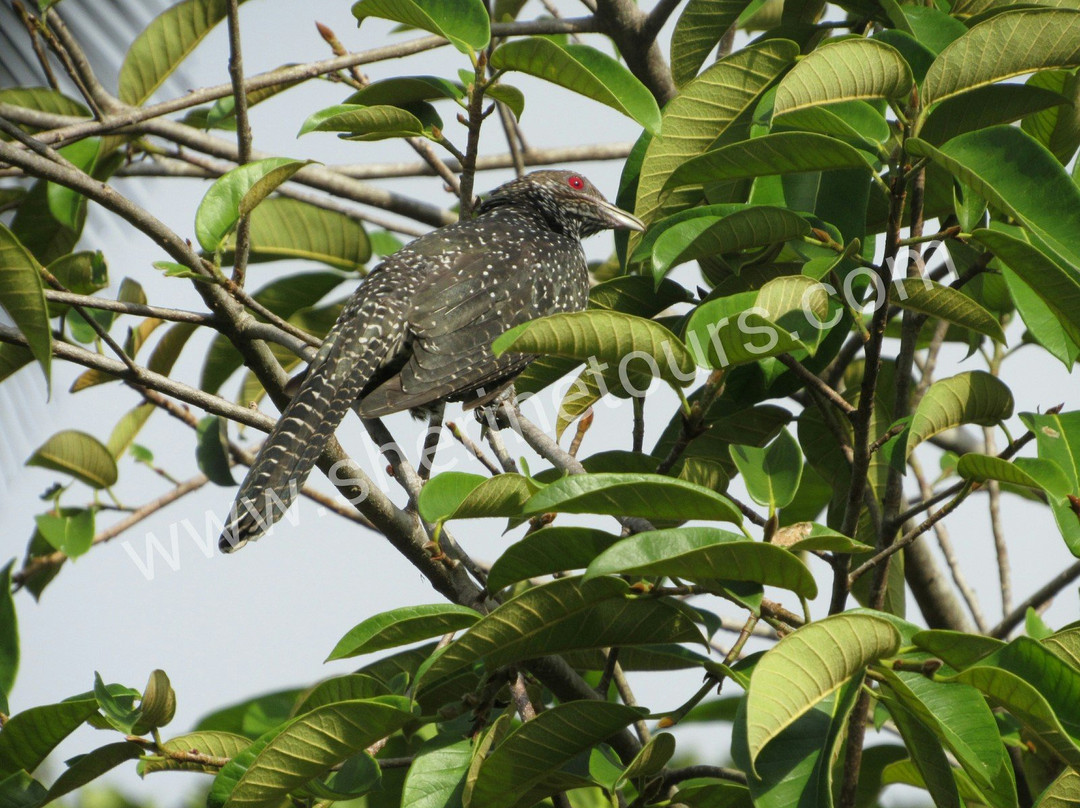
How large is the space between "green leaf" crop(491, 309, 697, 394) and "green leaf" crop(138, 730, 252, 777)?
51.9 inches

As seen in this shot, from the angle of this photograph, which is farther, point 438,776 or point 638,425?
point 638,425

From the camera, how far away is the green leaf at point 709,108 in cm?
334

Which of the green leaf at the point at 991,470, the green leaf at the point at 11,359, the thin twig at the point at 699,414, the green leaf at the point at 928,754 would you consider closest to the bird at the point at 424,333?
the green leaf at the point at 11,359

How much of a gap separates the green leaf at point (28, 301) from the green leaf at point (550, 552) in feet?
3.61

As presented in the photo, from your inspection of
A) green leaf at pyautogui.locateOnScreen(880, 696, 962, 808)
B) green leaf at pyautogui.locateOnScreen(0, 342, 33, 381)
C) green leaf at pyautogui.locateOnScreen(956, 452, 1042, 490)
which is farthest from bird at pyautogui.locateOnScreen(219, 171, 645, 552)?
green leaf at pyautogui.locateOnScreen(880, 696, 962, 808)

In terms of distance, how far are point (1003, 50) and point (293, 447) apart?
2366 millimetres

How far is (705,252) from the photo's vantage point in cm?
288

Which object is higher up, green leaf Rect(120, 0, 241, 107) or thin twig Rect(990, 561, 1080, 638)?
green leaf Rect(120, 0, 241, 107)

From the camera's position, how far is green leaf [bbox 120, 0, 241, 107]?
447cm

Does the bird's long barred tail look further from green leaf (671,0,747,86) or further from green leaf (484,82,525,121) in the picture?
green leaf (671,0,747,86)

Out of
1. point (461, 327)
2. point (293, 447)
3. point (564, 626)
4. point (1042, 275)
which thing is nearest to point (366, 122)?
point (293, 447)

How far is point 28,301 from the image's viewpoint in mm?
2371

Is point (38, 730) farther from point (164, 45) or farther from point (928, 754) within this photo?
point (164, 45)

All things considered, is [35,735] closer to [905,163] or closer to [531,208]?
[905,163]
